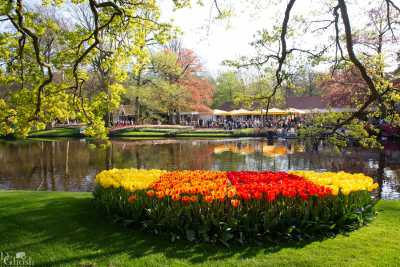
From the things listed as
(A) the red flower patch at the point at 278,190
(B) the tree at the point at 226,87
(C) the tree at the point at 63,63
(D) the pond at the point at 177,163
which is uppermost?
(B) the tree at the point at 226,87

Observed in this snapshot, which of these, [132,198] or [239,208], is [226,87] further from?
[239,208]

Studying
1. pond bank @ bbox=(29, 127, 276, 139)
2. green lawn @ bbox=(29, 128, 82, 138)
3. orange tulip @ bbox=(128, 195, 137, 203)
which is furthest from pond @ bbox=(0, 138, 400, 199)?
green lawn @ bbox=(29, 128, 82, 138)

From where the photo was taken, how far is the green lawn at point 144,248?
187 inches

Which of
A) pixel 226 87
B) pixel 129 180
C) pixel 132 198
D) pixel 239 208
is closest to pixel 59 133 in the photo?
pixel 226 87

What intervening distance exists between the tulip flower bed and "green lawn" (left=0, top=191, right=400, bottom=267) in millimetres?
194

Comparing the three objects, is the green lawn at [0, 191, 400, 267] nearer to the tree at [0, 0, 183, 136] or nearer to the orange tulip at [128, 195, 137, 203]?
the orange tulip at [128, 195, 137, 203]


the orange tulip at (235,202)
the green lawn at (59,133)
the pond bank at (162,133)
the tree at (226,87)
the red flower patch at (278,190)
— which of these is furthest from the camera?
the tree at (226,87)

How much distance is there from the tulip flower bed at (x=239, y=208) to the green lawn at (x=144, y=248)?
7.6 inches

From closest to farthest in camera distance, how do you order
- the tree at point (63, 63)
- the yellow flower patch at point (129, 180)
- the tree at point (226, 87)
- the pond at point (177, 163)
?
1. the yellow flower patch at point (129, 180)
2. the tree at point (63, 63)
3. the pond at point (177, 163)
4. the tree at point (226, 87)

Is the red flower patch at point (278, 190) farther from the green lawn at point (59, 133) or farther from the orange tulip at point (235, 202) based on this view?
the green lawn at point (59, 133)

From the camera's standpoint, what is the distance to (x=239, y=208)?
17.8 ft

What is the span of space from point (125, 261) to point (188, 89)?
45846mm

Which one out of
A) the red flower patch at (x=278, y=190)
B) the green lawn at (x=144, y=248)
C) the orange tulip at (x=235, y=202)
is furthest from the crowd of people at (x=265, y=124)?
the orange tulip at (x=235, y=202)

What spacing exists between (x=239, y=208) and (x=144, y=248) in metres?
1.39
